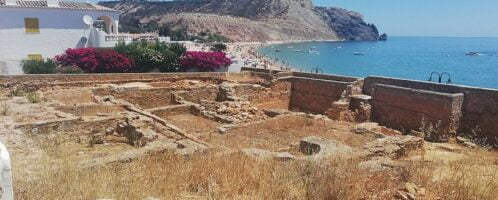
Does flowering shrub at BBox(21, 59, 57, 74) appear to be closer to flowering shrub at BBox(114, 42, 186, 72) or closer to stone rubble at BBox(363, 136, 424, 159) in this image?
flowering shrub at BBox(114, 42, 186, 72)

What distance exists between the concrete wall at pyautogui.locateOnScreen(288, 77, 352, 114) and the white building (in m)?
14.1

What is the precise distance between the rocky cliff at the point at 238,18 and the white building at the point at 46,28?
317 feet

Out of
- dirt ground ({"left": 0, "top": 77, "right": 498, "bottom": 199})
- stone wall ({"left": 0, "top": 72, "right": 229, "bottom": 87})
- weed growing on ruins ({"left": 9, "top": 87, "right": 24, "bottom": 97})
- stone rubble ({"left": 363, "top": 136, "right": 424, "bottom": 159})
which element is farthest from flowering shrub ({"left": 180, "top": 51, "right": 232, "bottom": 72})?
stone rubble ({"left": 363, "top": 136, "right": 424, "bottom": 159})

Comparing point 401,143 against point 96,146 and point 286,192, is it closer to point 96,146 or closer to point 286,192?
point 286,192

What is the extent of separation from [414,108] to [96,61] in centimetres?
1481

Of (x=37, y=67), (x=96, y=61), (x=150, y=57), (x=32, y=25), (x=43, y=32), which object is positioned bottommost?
(x=37, y=67)

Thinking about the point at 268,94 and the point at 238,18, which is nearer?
the point at 268,94

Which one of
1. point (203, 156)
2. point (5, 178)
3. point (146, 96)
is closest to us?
point (5, 178)

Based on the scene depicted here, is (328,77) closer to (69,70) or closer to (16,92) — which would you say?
(69,70)

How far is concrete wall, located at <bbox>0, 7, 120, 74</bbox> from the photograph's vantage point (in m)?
24.2

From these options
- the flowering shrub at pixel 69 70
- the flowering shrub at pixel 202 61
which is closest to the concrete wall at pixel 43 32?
the flowering shrub at pixel 69 70

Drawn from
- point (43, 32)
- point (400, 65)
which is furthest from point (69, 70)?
point (400, 65)

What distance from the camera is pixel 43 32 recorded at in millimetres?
25406

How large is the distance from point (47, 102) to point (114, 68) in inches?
323
